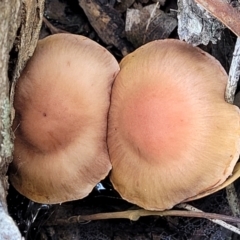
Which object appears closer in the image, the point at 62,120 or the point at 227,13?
the point at 227,13

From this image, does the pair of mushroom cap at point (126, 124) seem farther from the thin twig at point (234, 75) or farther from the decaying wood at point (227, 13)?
the decaying wood at point (227, 13)

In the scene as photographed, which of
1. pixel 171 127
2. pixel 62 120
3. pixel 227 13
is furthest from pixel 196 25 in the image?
pixel 62 120

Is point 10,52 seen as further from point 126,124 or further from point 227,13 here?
point 227,13

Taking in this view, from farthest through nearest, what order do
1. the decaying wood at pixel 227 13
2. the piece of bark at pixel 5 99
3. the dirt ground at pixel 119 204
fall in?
the dirt ground at pixel 119 204 < the decaying wood at pixel 227 13 < the piece of bark at pixel 5 99

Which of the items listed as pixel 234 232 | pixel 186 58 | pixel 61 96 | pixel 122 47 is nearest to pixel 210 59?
pixel 186 58

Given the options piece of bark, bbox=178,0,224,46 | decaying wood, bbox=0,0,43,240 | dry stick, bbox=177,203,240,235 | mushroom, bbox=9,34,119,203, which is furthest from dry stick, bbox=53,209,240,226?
piece of bark, bbox=178,0,224,46

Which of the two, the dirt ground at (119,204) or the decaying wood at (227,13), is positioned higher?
the decaying wood at (227,13)

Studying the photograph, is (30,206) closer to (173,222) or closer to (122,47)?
(173,222)

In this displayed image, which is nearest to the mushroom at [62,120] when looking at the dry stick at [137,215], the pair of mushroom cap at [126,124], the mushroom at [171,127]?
the pair of mushroom cap at [126,124]
